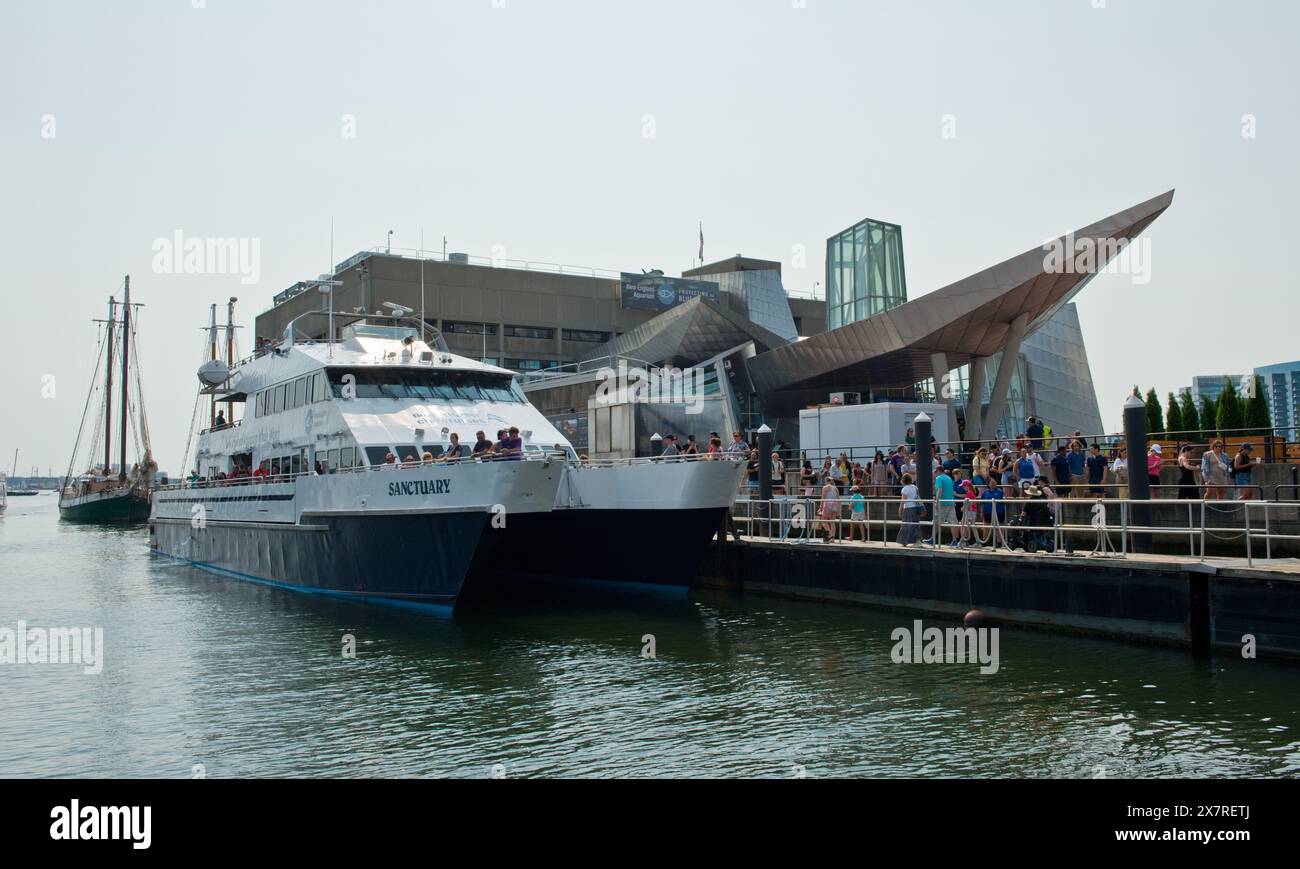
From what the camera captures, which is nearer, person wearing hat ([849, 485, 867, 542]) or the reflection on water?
Answer: the reflection on water

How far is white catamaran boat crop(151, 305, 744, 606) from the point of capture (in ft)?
64.0

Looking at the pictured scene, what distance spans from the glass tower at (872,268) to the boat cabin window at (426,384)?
28392 millimetres

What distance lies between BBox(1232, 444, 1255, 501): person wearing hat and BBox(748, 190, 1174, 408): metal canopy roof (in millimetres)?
13423

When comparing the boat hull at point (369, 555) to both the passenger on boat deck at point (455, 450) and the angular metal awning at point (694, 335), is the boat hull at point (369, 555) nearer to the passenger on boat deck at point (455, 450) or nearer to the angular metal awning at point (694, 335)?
the passenger on boat deck at point (455, 450)

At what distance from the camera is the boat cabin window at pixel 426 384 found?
23656mm

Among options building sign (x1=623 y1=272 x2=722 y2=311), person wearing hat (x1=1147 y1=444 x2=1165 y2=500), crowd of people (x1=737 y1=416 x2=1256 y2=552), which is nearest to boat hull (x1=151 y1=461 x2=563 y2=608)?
crowd of people (x1=737 y1=416 x2=1256 y2=552)

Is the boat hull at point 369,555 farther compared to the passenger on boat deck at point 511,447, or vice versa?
the boat hull at point 369,555

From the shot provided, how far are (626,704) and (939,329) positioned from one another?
2611cm

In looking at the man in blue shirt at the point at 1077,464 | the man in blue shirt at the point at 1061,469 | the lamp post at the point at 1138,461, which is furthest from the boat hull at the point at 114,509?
the lamp post at the point at 1138,461

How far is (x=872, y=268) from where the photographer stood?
50281 millimetres

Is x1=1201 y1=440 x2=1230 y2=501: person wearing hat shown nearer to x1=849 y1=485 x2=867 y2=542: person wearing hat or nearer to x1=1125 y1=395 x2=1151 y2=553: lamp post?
x1=1125 y1=395 x2=1151 y2=553: lamp post
